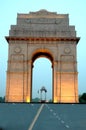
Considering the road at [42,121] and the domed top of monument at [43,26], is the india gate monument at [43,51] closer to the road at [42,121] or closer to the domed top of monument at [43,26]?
the domed top of monument at [43,26]

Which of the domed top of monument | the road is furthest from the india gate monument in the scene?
the road

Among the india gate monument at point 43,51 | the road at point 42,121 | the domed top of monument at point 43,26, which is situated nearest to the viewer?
the road at point 42,121

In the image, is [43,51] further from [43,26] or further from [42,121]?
[42,121]

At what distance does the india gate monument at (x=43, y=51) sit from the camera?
50.2 metres

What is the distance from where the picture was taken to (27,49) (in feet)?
171

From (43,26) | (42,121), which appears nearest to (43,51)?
(43,26)

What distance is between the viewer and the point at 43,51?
53281 mm

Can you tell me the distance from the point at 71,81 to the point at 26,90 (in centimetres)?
683

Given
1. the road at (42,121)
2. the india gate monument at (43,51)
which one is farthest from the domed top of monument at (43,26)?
the road at (42,121)

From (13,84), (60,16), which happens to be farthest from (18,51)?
(60,16)

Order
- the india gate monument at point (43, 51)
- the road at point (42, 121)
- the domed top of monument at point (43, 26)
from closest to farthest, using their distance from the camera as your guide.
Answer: the road at point (42, 121) → the india gate monument at point (43, 51) → the domed top of monument at point (43, 26)

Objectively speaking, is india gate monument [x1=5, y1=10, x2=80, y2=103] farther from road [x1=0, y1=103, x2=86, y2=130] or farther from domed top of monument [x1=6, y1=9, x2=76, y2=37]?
road [x1=0, y1=103, x2=86, y2=130]

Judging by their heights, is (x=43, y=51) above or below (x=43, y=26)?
below

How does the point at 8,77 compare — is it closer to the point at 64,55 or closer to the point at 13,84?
the point at 13,84
